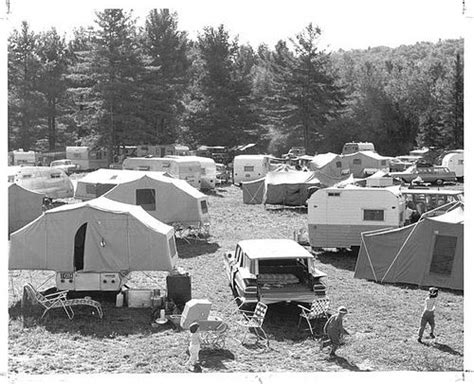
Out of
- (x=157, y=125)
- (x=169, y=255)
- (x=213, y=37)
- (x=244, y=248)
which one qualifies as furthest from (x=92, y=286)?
(x=213, y=37)

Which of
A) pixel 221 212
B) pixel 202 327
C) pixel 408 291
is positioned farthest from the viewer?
pixel 221 212

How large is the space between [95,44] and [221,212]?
49.0 ft

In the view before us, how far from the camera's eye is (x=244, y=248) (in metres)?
9.69

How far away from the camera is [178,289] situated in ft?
30.8

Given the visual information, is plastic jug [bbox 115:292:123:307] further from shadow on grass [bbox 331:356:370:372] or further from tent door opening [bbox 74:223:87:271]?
shadow on grass [bbox 331:356:370:372]

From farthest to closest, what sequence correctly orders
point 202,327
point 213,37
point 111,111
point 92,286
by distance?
point 213,37, point 111,111, point 92,286, point 202,327

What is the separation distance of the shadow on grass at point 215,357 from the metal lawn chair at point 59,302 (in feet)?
6.55

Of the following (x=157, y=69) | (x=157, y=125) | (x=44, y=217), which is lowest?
(x=44, y=217)

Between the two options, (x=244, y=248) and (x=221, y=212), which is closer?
(x=244, y=248)

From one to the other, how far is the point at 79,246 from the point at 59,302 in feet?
3.69

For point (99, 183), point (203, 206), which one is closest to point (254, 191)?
point (99, 183)

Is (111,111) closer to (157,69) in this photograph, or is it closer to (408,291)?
(157,69)

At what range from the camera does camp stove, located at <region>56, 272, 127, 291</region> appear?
371 inches

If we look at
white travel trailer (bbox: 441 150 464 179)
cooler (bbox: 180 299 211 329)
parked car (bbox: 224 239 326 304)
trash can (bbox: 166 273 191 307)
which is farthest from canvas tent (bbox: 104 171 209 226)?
white travel trailer (bbox: 441 150 464 179)
